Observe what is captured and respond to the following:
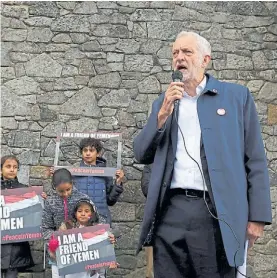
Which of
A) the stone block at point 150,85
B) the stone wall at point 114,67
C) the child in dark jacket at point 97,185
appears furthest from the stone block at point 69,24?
the child in dark jacket at point 97,185

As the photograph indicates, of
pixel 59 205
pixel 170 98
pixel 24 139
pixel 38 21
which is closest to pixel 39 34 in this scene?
pixel 38 21

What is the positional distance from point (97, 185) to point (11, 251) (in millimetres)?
903

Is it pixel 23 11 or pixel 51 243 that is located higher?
pixel 23 11

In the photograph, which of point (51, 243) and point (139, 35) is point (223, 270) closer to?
point (51, 243)

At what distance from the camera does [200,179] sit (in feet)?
7.78

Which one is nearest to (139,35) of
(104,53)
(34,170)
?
(104,53)

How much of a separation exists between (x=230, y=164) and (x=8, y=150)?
386cm

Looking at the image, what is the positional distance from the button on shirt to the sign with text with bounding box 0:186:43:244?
7.78 feet

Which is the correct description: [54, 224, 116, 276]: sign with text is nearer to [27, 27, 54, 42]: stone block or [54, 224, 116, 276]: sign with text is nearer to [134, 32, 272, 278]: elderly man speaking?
[134, 32, 272, 278]: elderly man speaking

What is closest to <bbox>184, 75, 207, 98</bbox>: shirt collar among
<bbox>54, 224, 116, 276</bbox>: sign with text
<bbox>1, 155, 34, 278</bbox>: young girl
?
<bbox>54, 224, 116, 276</bbox>: sign with text

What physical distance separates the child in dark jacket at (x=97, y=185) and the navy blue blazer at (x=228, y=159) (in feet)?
8.26

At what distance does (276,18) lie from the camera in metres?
6.18

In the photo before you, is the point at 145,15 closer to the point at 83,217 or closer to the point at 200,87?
the point at 83,217

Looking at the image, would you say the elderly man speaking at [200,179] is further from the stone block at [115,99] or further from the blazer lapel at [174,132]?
the stone block at [115,99]
